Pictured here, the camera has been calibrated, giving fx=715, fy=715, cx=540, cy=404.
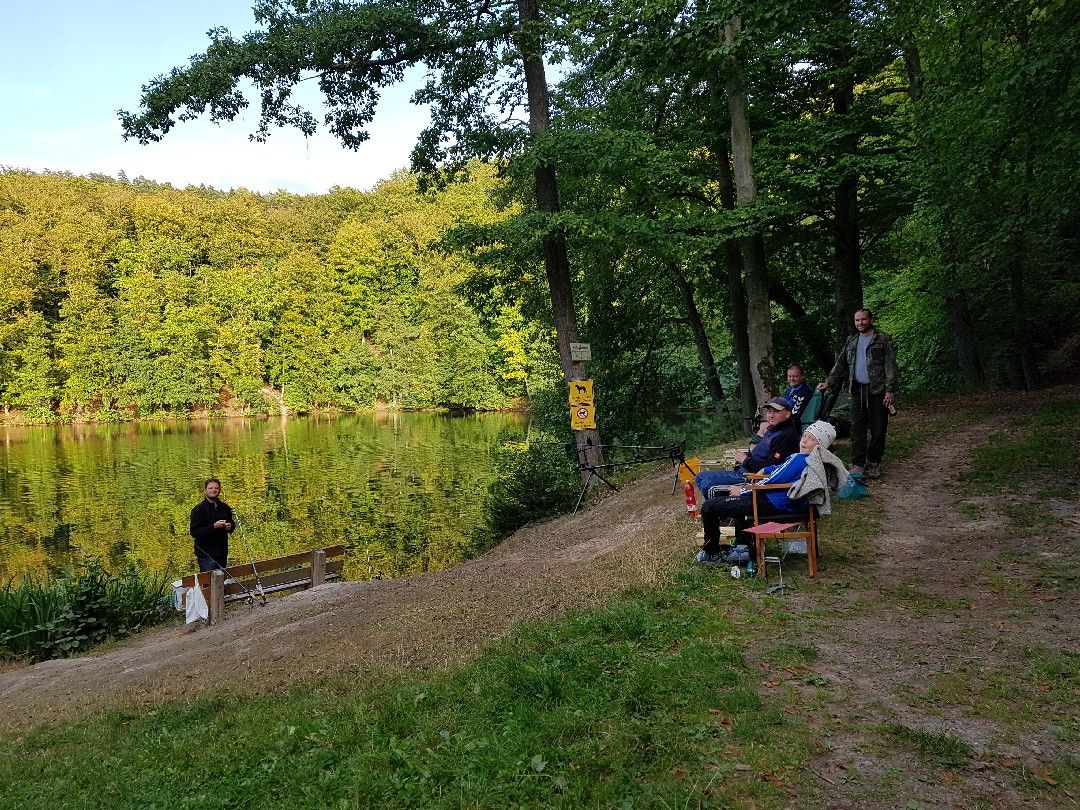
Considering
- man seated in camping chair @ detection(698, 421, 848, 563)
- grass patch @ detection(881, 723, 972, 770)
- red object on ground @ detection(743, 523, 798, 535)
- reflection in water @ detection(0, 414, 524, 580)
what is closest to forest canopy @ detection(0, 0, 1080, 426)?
man seated in camping chair @ detection(698, 421, 848, 563)

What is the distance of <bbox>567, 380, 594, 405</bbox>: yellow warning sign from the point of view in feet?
39.0

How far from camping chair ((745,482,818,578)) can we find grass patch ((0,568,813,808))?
0.54m

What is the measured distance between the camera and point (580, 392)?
1194 cm

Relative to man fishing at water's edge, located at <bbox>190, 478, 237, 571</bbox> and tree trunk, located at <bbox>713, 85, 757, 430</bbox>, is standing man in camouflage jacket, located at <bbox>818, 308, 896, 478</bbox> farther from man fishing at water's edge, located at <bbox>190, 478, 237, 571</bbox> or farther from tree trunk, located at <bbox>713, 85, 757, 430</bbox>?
man fishing at water's edge, located at <bbox>190, 478, 237, 571</bbox>

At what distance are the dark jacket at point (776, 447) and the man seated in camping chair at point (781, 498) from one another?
62 centimetres

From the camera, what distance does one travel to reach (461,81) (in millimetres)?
12039

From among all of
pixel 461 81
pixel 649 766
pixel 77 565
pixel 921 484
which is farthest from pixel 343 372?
pixel 649 766

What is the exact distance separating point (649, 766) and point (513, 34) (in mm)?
10950

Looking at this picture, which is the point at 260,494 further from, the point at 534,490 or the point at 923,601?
the point at 923,601

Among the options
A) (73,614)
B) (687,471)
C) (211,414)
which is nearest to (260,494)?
(73,614)

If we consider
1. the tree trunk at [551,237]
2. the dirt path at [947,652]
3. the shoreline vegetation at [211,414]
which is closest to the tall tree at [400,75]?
the tree trunk at [551,237]

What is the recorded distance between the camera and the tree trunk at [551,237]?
11.6 meters

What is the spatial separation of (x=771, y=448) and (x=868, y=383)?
2.02 meters

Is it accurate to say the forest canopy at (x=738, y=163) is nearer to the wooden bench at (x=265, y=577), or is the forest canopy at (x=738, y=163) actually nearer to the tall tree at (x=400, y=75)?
the tall tree at (x=400, y=75)
